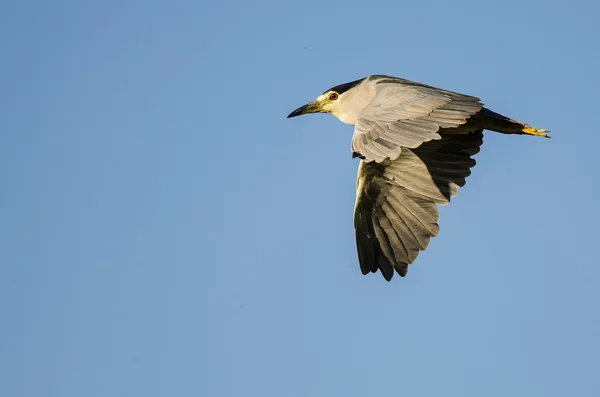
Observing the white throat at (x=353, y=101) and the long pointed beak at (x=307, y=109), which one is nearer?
the white throat at (x=353, y=101)

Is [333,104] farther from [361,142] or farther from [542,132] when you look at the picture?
[361,142]

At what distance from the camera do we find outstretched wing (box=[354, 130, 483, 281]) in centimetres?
1139

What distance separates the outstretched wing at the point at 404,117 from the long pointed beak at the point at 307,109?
199 centimetres

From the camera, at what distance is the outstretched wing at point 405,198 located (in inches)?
448

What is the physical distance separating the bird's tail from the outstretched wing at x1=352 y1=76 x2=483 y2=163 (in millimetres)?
654

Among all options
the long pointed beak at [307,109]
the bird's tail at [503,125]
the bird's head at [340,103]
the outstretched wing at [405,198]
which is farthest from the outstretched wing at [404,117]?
the long pointed beak at [307,109]

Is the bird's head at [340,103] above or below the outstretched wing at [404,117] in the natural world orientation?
above

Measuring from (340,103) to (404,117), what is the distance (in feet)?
9.81

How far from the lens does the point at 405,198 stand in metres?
11.7

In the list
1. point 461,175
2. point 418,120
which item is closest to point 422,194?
point 461,175

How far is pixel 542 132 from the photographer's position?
37.8 ft

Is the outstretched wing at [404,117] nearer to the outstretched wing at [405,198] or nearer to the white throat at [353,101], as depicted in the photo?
the white throat at [353,101]

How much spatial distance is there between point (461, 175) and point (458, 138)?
449mm

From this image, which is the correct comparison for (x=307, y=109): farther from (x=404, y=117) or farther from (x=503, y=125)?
(x=404, y=117)
